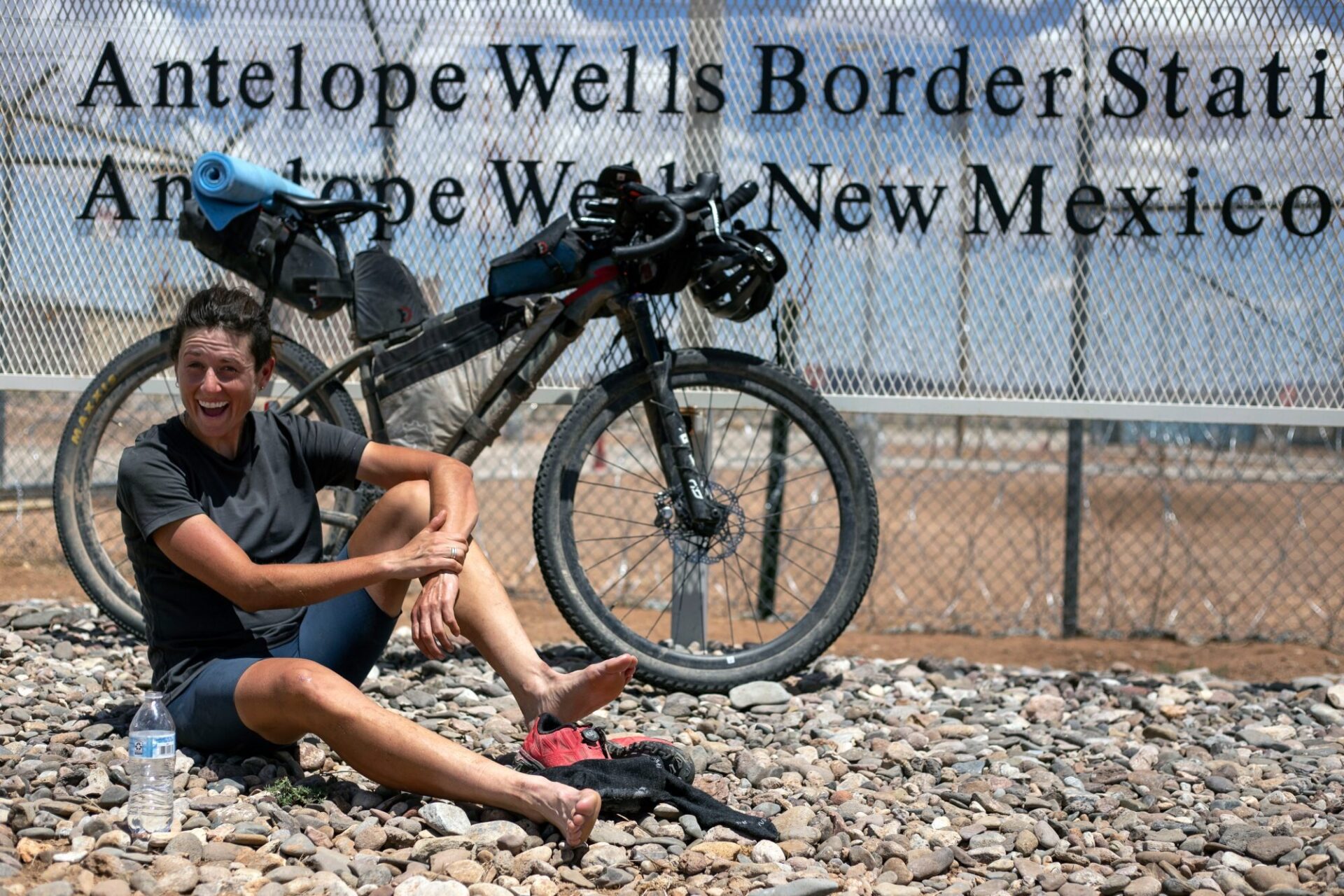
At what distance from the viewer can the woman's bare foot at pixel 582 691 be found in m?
3.12

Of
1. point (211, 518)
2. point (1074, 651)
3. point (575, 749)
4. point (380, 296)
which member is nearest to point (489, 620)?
point (575, 749)

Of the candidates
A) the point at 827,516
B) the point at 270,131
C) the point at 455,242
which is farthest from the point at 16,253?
the point at 827,516

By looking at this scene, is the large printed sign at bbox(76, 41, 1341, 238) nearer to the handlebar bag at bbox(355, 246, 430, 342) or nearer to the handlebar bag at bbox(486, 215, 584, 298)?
the handlebar bag at bbox(355, 246, 430, 342)

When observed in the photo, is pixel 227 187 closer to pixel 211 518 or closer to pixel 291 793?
pixel 211 518

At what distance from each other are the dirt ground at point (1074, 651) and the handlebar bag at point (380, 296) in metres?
1.42

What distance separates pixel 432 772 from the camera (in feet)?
9.31

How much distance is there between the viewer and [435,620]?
296 centimetres

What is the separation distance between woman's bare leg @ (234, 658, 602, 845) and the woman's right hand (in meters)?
0.30

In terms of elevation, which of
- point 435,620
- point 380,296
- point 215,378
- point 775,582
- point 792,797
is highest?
point 380,296

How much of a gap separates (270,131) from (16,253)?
1.24 m

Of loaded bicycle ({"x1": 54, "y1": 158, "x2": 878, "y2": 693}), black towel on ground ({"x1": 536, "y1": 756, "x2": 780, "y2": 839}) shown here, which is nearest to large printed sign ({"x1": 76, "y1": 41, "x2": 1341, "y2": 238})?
loaded bicycle ({"x1": 54, "y1": 158, "x2": 878, "y2": 693})

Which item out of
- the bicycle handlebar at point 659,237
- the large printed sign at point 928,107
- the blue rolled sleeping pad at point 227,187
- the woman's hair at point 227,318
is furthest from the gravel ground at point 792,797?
the large printed sign at point 928,107

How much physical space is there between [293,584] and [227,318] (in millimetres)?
668

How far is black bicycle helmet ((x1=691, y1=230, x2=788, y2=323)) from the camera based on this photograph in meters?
4.15
